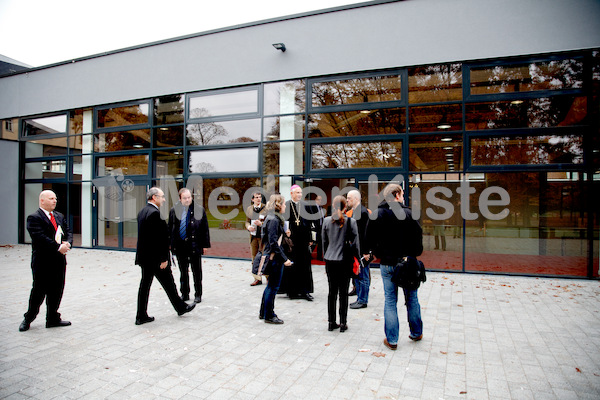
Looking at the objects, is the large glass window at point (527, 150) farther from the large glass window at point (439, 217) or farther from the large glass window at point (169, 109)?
the large glass window at point (169, 109)

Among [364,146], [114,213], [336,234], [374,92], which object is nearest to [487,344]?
[336,234]

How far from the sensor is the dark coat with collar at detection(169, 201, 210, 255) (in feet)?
19.4

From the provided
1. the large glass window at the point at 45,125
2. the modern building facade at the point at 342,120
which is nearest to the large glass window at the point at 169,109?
the modern building facade at the point at 342,120

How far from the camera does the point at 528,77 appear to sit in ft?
27.1

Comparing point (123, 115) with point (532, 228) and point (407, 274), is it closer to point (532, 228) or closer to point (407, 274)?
point (407, 274)

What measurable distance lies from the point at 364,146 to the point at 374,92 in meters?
1.45

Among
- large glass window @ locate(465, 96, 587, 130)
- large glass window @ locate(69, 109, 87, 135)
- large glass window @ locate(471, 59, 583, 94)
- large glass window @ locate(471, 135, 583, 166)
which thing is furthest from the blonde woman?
large glass window @ locate(69, 109, 87, 135)

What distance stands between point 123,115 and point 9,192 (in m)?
6.35

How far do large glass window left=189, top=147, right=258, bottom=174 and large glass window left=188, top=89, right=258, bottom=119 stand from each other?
3.77 ft

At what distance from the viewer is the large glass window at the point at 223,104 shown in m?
10.5

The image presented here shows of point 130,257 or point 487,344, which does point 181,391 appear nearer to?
point 487,344

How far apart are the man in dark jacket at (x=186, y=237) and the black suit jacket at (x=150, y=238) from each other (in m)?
1.00

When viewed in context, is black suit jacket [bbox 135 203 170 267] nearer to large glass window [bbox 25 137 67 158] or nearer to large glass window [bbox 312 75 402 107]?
large glass window [bbox 312 75 402 107]

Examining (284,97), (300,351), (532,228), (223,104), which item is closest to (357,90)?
(284,97)
